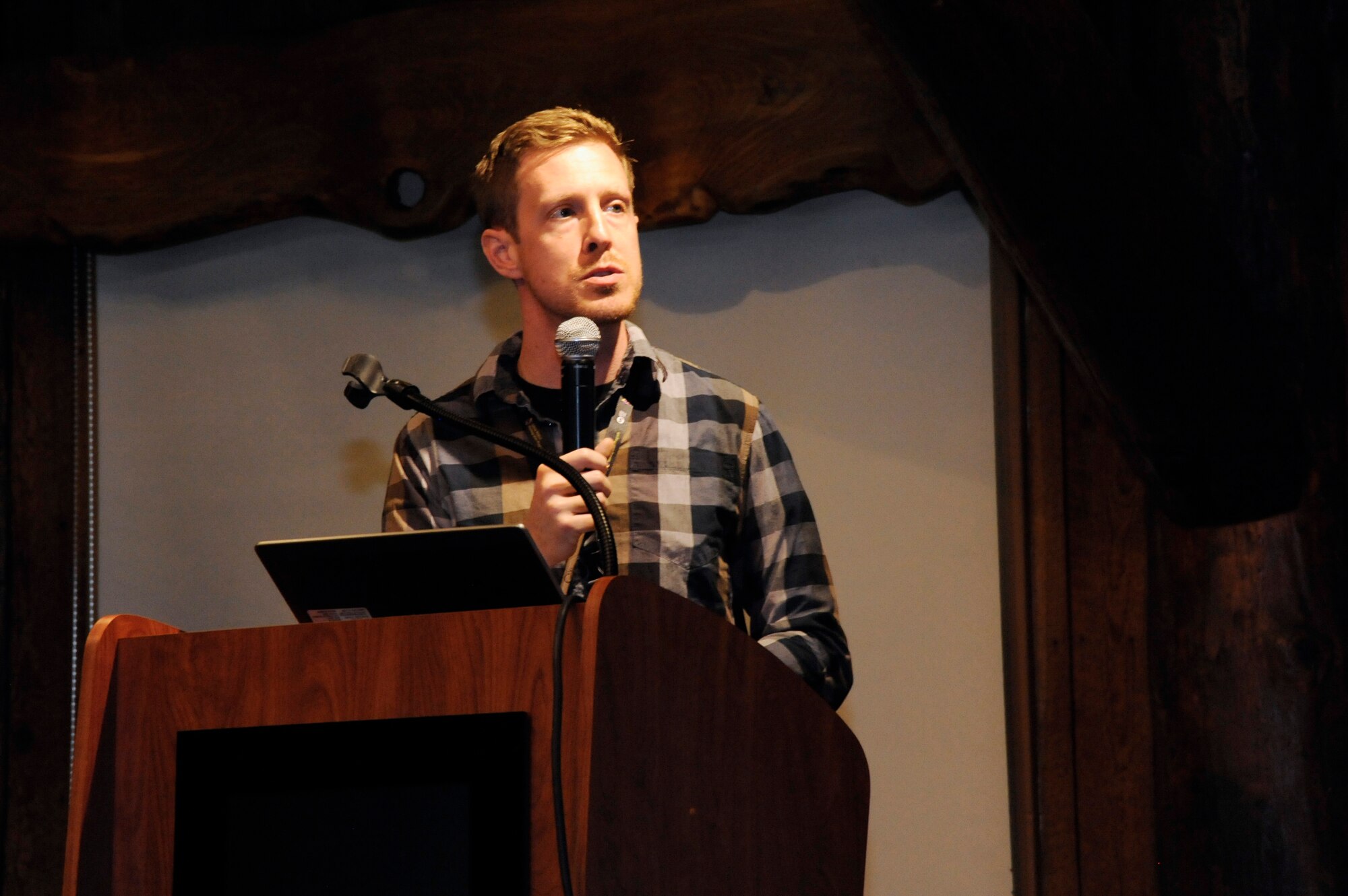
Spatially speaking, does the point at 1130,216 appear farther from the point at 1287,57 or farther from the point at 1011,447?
the point at 1011,447

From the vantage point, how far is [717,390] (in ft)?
7.70

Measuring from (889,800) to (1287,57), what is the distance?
153cm

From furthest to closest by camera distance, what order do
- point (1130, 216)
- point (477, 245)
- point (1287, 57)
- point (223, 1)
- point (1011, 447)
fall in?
point (223, 1), point (477, 245), point (1011, 447), point (1287, 57), point (1130, 216)

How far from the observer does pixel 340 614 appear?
147 centimetres

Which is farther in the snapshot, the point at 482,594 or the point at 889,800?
the point at 889,800

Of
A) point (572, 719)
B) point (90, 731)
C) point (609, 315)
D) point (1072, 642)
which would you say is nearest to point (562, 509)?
point (572, 719)

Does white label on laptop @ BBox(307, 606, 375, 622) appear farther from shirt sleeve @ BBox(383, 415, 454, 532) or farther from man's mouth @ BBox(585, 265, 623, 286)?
man's mouth @ BBox(585, 265, 623, 286)

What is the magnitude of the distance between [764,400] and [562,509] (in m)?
1.43

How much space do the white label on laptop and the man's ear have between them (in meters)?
1.01

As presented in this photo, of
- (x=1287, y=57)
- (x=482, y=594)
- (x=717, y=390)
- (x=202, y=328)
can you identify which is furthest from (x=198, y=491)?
(x=1287, y=57)

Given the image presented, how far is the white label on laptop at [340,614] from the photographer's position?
57.7 inches

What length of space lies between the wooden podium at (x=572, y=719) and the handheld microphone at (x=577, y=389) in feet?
1.21

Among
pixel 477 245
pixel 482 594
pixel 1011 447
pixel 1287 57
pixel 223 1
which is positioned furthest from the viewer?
pixel 223 1

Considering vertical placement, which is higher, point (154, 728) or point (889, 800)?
point (154, 728)
